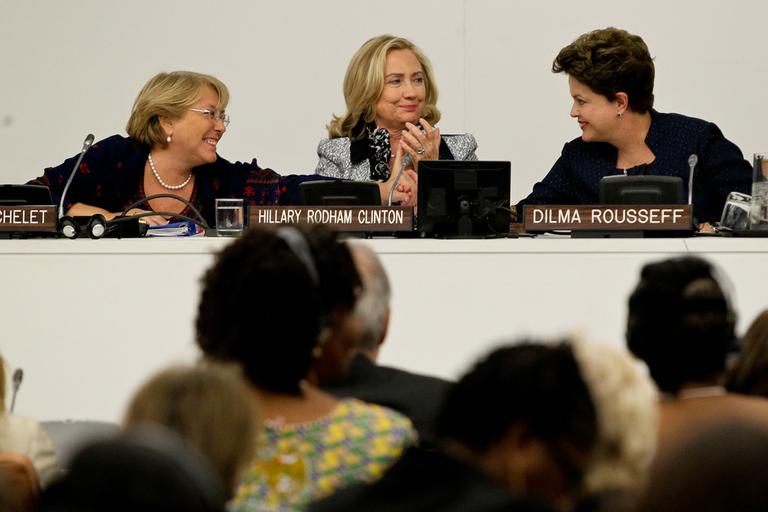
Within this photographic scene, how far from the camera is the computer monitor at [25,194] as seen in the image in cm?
336

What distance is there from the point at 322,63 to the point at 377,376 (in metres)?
3.49

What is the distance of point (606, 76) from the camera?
3973 mm

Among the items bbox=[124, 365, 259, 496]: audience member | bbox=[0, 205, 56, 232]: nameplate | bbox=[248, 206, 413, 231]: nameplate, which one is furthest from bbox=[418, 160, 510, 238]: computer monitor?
bbox=[124, 365, 259, 496]: audience member

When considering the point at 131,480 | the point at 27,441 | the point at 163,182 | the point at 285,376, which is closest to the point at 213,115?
the point at 163,182

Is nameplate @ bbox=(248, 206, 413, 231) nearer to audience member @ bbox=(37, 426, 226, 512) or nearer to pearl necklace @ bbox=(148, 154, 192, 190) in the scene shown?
pearl necklace @ bbox=(148, 154, 192, 190)

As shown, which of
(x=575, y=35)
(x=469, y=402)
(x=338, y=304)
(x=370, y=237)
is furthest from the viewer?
(x=575, y=35)

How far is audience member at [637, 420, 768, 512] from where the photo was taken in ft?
3.62

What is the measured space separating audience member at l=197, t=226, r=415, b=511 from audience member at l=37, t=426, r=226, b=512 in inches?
25.9

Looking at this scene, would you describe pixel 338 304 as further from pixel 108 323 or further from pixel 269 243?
pixel 108 323

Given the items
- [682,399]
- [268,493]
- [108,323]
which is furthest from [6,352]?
[682,399]

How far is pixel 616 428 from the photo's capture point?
3.95 feet

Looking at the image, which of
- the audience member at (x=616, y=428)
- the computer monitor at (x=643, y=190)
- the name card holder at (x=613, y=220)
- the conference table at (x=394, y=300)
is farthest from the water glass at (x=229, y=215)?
the audience member at (x=616, y=428)

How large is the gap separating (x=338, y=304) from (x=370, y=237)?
1366mm

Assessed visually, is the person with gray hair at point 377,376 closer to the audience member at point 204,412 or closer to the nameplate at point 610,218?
the audience member at point 204,412
